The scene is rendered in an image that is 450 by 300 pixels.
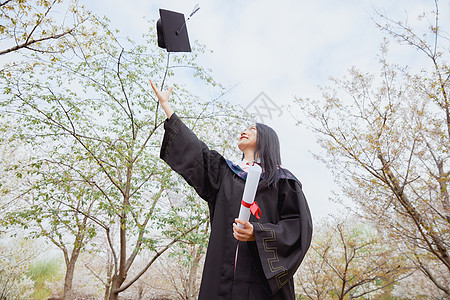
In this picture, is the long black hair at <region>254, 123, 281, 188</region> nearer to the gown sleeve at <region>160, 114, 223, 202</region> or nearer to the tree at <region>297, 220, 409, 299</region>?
the gown sleeve at <region>160, 114, 223, 202</region>

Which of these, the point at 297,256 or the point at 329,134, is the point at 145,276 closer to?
the point at 329,134

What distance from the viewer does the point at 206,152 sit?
1.77 m

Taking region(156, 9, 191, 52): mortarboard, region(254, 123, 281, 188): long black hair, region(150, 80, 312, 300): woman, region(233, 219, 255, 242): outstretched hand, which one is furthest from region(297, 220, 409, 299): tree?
region(156, 9, 191, 52): mortarboard

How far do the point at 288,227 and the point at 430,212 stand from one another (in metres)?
3.81

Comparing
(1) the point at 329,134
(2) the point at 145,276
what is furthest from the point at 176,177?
(2) the point at 145,276

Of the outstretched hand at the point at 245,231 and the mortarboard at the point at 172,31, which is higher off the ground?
the mortarboard at the point at 172,31

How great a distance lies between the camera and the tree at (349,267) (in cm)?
618

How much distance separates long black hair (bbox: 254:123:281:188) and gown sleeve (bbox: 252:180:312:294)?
129 millimetres

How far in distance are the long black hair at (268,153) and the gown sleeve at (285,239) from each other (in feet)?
0.42

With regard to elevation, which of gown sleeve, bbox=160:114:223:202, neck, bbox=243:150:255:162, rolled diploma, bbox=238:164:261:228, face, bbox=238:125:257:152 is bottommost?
rolled diploma, bbox=238:164:261:228

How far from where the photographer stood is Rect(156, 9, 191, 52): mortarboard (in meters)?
2.16

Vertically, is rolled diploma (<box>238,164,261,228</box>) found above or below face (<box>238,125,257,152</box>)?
below

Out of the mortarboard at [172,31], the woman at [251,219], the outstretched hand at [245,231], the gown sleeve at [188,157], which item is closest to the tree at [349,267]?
the woman at [251,219]

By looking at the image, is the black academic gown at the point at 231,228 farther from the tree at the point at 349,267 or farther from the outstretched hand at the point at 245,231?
the tree at the point at 349,267
